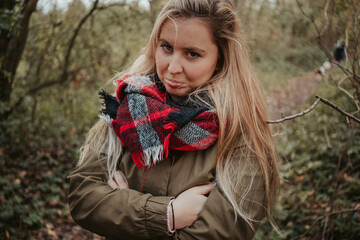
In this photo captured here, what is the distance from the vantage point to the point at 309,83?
1210 cm

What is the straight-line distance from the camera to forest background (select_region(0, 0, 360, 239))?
10.6 ft

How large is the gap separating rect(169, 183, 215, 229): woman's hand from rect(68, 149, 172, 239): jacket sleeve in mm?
68

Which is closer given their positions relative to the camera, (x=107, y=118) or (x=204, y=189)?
(x=204, y=189)

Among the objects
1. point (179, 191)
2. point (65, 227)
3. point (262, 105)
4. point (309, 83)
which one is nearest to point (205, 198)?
point (179, 191)

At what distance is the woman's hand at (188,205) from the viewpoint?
5.24ft

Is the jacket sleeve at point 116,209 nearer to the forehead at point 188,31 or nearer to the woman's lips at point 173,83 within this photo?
the woman's lips at point 173,83

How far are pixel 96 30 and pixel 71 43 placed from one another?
89cm

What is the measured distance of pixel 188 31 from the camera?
1.64 m

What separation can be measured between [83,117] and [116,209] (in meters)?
5.20

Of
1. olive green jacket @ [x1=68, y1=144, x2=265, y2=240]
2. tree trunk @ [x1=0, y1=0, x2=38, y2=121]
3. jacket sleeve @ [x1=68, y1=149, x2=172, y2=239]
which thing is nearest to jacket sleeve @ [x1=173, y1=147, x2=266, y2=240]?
olive green jacket @ [x1=68, y1=144, x2=265, y2=240]

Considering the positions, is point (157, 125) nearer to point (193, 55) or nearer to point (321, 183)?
point (193, 55)

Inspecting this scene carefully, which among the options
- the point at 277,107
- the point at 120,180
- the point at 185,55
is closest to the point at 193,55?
the point at 185,55

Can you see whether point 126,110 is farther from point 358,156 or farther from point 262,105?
point 358,156

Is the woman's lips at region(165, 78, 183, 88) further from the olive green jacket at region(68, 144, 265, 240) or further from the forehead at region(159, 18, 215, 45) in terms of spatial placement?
the olive green jacket at region(68, 144, 265, 240)
